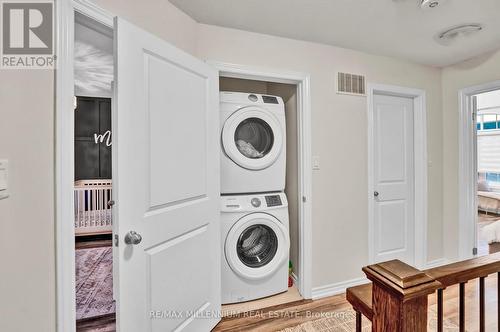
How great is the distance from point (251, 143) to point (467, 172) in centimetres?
241

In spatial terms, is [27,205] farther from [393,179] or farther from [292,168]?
[393,179]

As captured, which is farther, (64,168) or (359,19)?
(359,19)

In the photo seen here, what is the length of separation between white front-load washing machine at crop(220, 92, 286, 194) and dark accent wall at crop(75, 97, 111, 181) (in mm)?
1510

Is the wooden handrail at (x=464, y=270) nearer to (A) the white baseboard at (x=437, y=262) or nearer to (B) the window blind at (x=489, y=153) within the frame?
(A) the white baseboard at (x=437, y=262)

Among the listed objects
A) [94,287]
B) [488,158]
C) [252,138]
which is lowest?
[94,287]

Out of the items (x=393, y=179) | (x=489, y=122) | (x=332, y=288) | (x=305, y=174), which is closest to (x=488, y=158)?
(x=489, y=122)

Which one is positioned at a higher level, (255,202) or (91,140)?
(91,140)

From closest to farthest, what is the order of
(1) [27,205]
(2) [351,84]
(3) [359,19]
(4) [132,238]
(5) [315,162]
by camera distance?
(1) [27,205], (4) [132,238], (3) [359,19], (5) [315,162], (2) [351,84]

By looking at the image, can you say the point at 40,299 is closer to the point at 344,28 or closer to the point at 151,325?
the point at 151,325

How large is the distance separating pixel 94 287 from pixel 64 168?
1.54 m

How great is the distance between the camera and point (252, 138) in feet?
7.44

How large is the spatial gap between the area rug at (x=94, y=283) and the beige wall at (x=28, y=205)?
1176 mm

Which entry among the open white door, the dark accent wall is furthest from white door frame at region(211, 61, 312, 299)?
the dark accent wall

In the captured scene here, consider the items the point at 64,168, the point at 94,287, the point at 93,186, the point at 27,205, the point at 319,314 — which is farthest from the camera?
the point at 93,186
